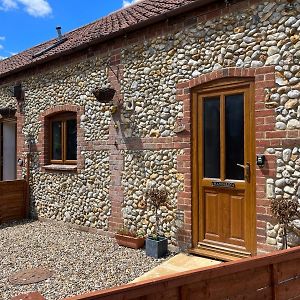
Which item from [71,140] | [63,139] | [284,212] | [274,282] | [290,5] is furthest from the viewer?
[63,139]

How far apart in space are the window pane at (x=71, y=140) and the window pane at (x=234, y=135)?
4042mm

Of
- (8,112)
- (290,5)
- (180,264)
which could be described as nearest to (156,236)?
(180,264)

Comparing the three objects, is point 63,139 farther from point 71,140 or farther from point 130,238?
point 130,238

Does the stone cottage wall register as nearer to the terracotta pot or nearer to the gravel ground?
the terracotta pot

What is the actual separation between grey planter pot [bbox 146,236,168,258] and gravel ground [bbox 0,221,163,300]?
0.13m

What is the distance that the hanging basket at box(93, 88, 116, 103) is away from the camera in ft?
21.5

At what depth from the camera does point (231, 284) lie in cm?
245

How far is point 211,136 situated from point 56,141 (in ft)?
15.2

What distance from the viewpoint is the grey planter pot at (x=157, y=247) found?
217 inches

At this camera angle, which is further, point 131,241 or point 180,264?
point 131,241

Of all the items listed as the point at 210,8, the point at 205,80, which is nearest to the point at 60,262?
the point at 205,80

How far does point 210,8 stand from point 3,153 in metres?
8.15

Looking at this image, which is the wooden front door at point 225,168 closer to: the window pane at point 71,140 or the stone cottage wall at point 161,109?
the stone cottage wall at point 161,109

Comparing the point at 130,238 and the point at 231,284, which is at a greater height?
the point at 231,284
